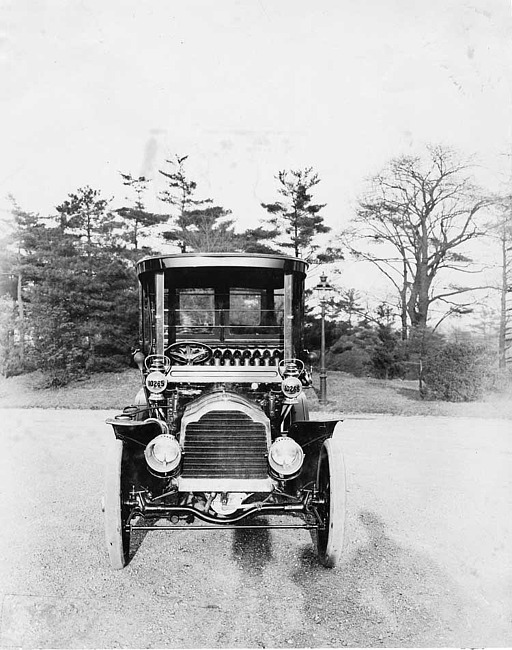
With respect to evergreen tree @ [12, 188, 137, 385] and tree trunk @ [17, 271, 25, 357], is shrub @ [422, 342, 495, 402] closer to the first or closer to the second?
evergreen tree @ [12, 188, 137, 385]

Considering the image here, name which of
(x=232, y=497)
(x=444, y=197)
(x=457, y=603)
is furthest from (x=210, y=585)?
(x=444, y=197)

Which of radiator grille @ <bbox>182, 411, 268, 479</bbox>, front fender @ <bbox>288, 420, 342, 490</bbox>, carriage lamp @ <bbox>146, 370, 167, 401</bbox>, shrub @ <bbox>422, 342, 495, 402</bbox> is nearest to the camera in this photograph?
radiator grille @ <bbox>182, 411, 268, 479</bbox>

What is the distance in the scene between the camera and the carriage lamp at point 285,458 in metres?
3.94

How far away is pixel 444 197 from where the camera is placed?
18203mm

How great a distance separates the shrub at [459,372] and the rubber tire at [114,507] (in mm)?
11887

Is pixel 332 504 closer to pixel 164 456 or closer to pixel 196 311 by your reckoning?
pixel 164 456

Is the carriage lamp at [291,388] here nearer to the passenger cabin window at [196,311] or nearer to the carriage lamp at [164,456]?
the carriage lamp at [164,456]

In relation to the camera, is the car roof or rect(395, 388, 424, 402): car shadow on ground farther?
rect(395, 388, 424, 402): car shadow on ground

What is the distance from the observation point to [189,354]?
4.76m

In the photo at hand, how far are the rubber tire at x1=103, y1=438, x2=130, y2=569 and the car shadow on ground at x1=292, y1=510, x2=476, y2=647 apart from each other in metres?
1.22

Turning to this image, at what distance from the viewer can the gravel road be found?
3.13 m

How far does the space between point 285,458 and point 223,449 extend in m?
0.46

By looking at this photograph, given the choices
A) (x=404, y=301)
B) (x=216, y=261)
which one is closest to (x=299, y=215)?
(x=404, y=301)

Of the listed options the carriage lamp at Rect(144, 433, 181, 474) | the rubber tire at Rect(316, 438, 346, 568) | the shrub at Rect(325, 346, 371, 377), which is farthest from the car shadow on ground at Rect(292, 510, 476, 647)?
the shrub at Rect(325, 346, 371, 377)
